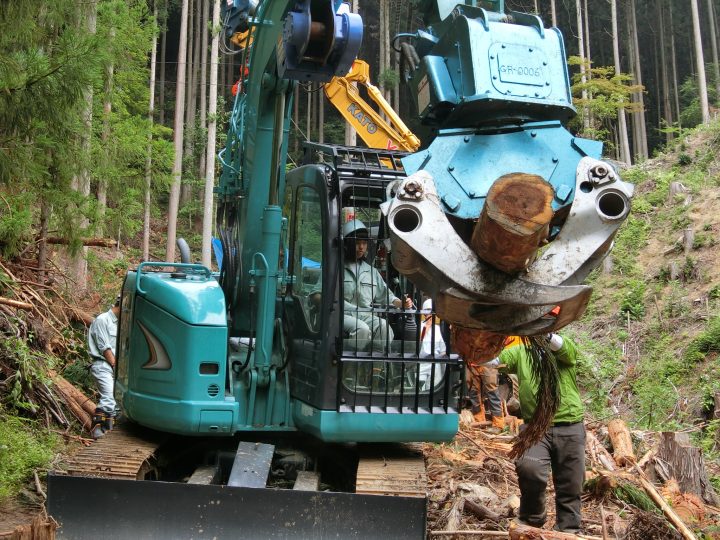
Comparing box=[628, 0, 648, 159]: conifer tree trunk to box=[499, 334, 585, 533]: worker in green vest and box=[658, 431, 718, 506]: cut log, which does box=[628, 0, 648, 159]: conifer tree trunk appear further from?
box=[499, 334, 585, 533]: worker in green vest

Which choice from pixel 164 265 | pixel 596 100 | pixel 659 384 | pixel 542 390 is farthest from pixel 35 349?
pixel 596 100

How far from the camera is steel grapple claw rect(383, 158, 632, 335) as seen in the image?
283 centimetres

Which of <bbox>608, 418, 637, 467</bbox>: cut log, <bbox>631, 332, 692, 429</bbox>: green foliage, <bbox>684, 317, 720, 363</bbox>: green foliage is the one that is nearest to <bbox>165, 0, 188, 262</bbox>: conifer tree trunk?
<bbox>631, 332, 692, 429</bbox>: green foliage

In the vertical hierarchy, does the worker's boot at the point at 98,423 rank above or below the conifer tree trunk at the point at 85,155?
below

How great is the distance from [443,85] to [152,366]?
373 cm

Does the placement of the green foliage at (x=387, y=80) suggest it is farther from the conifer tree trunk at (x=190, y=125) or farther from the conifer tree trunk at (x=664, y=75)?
the conifer tree trunk at (x=664, y=75)

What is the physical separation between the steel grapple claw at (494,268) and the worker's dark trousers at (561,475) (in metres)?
3.25

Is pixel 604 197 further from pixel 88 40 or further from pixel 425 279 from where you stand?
pixel 88 40

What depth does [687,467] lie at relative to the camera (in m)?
6.92

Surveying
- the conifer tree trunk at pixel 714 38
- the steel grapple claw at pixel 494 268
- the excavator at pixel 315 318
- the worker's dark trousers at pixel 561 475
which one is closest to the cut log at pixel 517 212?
the steel grapple claw at pixel 494 268

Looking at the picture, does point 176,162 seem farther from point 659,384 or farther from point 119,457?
point 119,457

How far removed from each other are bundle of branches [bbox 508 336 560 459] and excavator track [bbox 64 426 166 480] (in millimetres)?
2645

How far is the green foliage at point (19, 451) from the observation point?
6960 millimetres

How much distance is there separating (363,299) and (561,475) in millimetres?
2023
